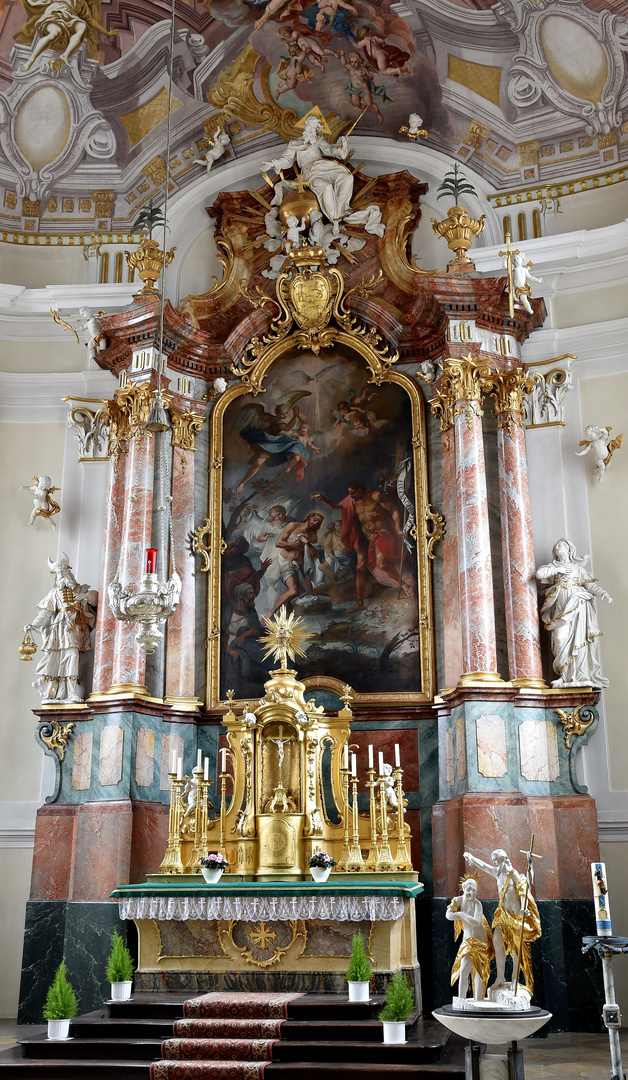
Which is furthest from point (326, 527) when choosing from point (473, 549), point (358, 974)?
point (358, 974)

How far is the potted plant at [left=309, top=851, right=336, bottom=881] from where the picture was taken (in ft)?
34.1

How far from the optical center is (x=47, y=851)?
12047 millimetres

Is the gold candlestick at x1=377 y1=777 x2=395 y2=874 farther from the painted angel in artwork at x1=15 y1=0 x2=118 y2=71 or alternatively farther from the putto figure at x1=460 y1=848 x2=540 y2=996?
the painted angel in artwork at x1=15 y1=0 x2=118 y2=71

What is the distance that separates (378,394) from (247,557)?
2.51 meters

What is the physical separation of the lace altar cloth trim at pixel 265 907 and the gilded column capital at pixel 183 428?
18.0ft

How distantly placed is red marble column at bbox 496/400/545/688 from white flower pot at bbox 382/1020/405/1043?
14.0ft

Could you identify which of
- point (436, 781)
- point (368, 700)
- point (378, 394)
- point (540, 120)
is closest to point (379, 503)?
point (378, 394)

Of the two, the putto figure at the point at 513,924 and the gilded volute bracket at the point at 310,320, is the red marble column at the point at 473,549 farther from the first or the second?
the putto figure at the point at 513,924

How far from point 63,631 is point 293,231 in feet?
18.3

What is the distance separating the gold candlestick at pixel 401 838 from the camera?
429 inches

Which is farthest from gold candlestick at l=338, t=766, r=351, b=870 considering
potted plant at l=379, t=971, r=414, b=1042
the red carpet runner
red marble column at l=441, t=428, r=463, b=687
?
potted plant at l=379, t=971, r=414, b=1042

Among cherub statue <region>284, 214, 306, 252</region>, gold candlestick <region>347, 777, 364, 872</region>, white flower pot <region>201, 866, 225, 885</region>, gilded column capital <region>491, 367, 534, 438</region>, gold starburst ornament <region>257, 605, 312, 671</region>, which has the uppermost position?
cherub statue <region>284, 214, 306, 252</region>

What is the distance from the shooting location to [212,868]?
10.5 m

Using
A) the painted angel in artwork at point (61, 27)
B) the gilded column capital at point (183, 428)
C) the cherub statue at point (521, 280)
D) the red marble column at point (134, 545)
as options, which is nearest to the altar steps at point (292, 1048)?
the red marble column at point (134, 545)
